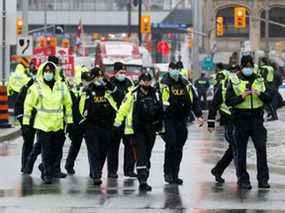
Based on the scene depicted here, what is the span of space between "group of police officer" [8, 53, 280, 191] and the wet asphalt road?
0.31m

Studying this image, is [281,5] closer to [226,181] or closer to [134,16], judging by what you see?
[134,16]

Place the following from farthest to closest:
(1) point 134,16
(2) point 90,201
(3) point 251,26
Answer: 1. (1) point 134,16
2. (3) point 251,26
3. (2) point 90,201

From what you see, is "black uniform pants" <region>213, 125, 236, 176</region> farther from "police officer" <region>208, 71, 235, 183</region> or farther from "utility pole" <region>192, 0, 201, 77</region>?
"utility pole" <region>192, 0, 201, 77</region>

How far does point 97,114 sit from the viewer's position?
47.4 feet

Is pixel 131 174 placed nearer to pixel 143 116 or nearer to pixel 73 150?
pixel 73 150

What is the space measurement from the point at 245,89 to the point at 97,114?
2.33 metres

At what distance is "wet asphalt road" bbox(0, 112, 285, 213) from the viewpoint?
468 inches

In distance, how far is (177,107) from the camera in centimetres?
1399

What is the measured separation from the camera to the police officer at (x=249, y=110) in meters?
13.6

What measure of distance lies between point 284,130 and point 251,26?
206 feet

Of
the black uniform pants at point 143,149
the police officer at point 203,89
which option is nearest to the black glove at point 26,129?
the black uniform pants at point 143,149

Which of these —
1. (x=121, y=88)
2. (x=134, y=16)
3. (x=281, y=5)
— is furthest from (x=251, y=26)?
(x=121, y=88)

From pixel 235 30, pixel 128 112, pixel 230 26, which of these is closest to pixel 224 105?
pixel 128 112

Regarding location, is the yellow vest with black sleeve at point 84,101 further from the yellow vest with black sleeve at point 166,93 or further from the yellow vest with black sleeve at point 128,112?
the yellow vest with black sleeve at point 166,93
